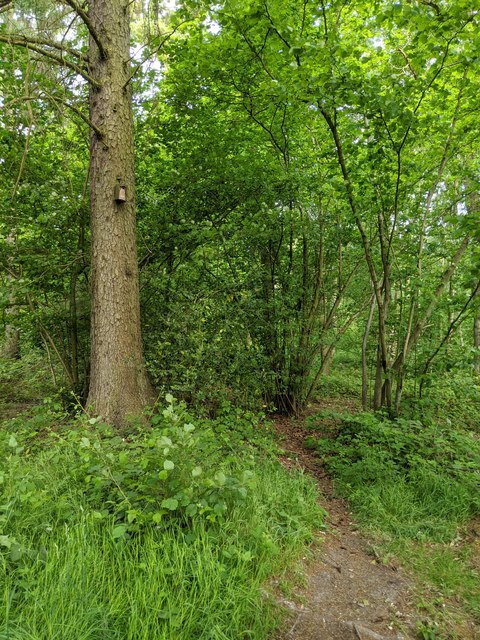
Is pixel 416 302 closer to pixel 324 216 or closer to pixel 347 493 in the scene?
pixel 324 216

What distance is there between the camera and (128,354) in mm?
4098

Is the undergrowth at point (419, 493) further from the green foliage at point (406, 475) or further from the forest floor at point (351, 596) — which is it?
the forest floor at point (351, 596)

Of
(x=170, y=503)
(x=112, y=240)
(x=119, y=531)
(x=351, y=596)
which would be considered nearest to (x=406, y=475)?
(x=351, y=596)

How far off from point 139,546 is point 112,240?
3037 mm

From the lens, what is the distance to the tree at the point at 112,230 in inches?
159

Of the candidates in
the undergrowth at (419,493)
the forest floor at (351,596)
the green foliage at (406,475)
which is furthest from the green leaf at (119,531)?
the green foliage at (406,475)

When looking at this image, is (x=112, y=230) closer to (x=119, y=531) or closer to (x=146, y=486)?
(x=146, y=486)

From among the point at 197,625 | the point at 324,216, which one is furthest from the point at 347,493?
the point at 324,216

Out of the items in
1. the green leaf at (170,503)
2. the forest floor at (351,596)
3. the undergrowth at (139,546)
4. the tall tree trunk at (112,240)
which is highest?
the tall tree trunk at (112,240)

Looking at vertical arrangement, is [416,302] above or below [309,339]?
above

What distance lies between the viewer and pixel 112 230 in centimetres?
409

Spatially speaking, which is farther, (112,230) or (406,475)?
(112,230)

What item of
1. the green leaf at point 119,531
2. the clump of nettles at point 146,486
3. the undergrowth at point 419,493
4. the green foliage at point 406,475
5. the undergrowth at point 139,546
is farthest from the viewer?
the green foliage at point 406,475

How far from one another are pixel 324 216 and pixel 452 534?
13.9 ft
